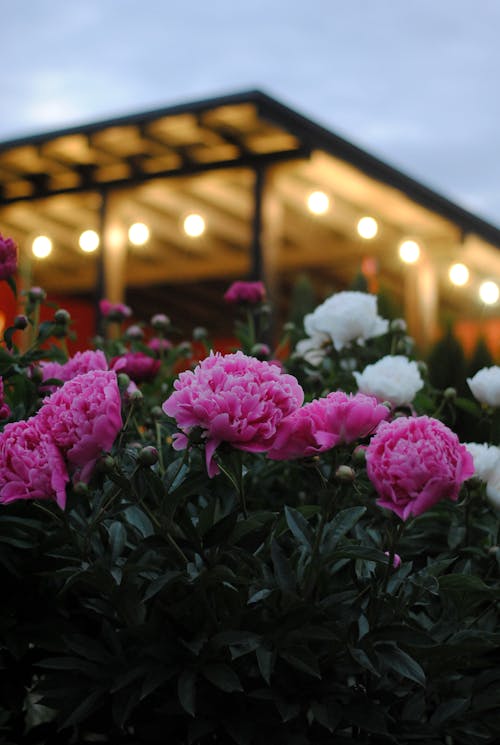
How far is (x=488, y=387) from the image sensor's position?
2.38m

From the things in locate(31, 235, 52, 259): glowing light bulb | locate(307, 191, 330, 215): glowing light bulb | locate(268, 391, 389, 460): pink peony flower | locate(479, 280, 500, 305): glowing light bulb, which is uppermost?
locate(268, 391, 389, 460): pink peony flower

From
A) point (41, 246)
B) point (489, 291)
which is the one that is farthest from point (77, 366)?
point (489, 291)

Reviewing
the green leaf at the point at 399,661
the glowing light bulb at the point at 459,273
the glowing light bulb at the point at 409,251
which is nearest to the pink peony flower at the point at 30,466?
the green leaf at the point at 399,661

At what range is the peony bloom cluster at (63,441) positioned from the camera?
1.60m

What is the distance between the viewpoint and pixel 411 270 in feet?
36.4

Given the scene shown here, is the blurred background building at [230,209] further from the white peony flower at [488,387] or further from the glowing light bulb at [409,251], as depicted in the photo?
the white peony flower at [488,387]

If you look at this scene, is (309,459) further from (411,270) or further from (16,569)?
(411,270)

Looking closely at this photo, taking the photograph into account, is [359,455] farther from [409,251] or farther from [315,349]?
[409,251]

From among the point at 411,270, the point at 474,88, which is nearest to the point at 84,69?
the point at 474,88

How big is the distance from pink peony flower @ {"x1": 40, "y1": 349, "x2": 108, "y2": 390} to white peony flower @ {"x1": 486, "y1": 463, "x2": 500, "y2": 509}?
0.81m

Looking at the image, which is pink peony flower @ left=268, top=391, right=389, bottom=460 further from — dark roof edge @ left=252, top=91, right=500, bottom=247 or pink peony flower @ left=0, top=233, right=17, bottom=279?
dark roof edge @ left=252, top=91, right=500, bottom=247

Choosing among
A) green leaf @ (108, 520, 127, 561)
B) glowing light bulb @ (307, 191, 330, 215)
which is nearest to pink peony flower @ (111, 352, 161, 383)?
green leaf @ (108, 520, 127, 561)

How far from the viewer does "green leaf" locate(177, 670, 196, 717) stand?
1600 mm

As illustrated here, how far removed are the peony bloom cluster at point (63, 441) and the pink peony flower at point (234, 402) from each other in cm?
10
